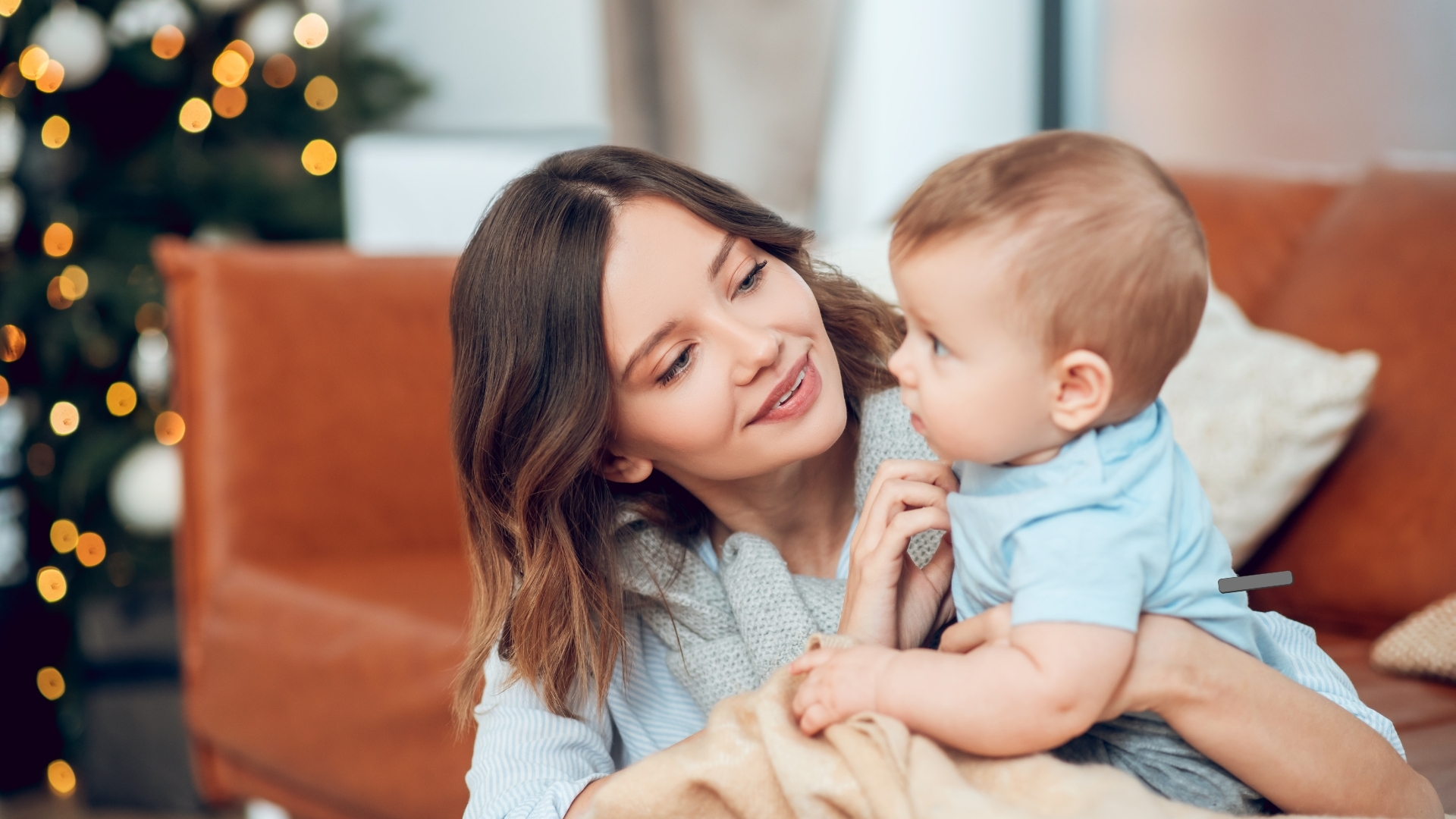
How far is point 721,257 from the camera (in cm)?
103

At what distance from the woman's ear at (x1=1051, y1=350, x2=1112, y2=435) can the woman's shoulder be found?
0.40 metres

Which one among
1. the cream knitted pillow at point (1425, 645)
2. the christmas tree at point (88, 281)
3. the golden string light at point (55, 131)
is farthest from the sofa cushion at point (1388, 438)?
the golden string light at point (55, 131)

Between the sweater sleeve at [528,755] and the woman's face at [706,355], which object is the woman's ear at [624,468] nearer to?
the woman's face at [706,355]

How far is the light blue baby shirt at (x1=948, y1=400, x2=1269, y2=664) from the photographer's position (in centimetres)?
67

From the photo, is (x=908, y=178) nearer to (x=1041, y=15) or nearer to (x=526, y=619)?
(x=1041, y=15)

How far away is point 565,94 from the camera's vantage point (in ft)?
13.3

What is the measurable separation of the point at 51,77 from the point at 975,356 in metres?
2.80

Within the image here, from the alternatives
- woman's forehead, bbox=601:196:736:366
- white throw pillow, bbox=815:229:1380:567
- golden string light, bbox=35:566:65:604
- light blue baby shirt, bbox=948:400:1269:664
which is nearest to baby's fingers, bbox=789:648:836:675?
light blue baby shirt, bbox=948:400:1269:664

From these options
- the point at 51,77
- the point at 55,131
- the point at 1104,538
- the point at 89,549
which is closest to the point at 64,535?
the point at 89,549

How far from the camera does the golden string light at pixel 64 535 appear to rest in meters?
2.84

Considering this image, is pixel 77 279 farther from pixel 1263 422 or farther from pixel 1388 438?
pixel 1388 438

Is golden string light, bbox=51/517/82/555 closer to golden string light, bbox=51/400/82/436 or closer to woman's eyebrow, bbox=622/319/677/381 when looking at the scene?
golden string light, bbox=51/400/82/436

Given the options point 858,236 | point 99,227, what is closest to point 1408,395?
point 858,236

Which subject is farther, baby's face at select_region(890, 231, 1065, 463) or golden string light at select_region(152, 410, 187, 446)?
golden string light at select_region(152, 410, 187, 446)
